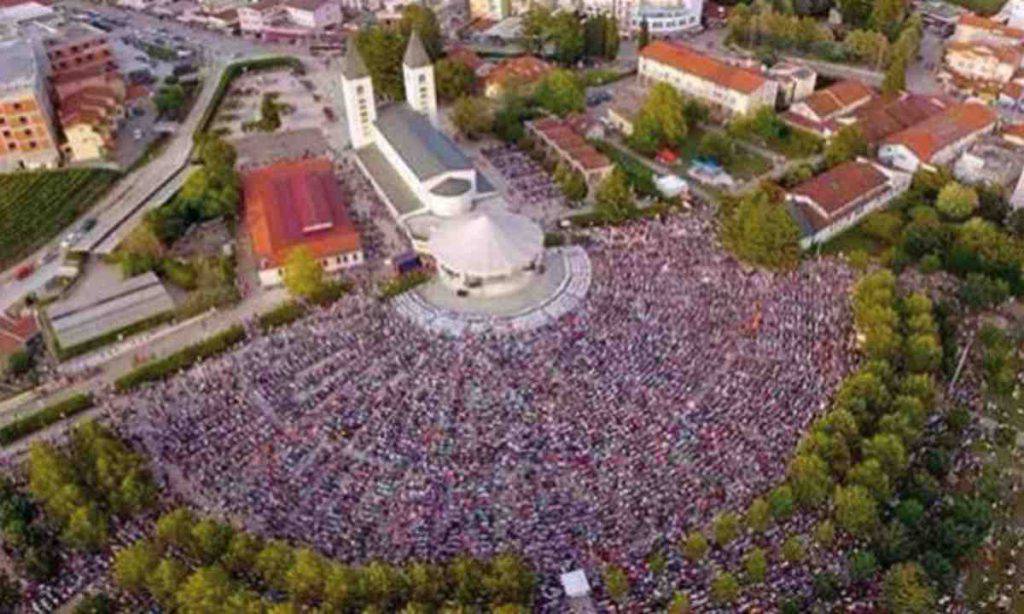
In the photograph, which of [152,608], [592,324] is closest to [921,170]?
[592,324]

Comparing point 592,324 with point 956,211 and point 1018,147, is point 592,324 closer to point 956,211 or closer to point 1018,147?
point 956,211

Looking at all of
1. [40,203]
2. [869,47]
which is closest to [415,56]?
[40,203]

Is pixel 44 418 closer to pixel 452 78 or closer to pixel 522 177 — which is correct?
pixel 522 177

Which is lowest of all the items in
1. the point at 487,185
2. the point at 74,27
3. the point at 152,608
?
the point at 152,608

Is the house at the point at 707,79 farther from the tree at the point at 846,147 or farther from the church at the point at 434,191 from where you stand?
the church at the point at 434,191

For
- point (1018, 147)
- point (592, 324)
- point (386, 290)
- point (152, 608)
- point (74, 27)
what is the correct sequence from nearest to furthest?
point (152, 608) → point (592, 324) → point (386, 290) → point (1018, 147) → point (74, 27)

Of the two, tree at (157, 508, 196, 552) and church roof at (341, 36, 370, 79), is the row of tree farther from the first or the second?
church roof at (341, 36, 370, 79)

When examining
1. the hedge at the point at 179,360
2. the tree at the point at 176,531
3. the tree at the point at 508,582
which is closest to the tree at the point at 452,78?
the hedge at the point at 179,360
